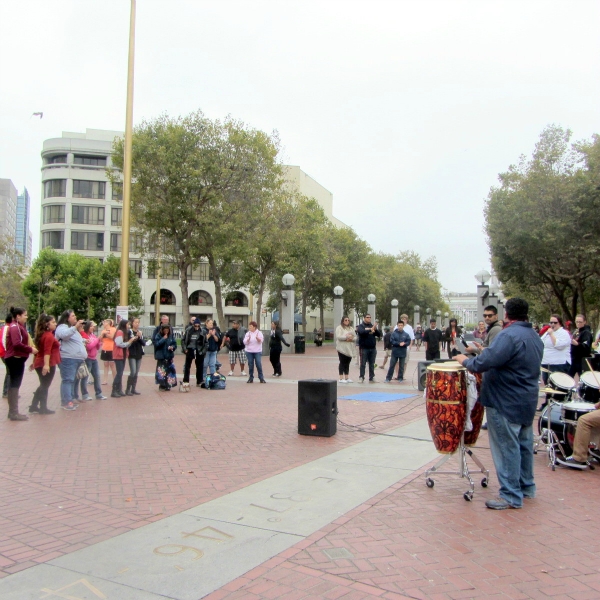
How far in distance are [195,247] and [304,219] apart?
13333 mm

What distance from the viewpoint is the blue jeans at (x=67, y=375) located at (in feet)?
35.0

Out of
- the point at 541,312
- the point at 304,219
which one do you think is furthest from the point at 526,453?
the point at 541,312

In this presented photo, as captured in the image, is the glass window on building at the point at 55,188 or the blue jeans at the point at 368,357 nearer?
the blue jeans at the point at 368,357

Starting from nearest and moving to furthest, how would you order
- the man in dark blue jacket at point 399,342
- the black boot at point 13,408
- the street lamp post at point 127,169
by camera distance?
1. the black boot at point 13,408
2. the man in dark blue jacket at point 399,342
3. the street lamp post at point 127,169

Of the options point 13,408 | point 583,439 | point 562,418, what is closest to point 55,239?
point 13,408

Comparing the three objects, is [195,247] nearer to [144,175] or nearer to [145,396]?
[144,175]

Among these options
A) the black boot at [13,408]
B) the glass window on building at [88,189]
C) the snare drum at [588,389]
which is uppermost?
the glass window on building at [88,189]

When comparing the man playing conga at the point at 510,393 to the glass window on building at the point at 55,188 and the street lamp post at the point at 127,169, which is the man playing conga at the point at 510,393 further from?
the glass window on building at the point at 55,188

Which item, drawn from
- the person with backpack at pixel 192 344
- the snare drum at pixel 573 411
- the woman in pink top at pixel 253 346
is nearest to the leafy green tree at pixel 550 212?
the woman in pink top at pixel 253 346

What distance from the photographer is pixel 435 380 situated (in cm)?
558

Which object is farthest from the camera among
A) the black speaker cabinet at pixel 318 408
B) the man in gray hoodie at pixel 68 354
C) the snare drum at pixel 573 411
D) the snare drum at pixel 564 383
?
the man in gray hoodie at pixel 68 354

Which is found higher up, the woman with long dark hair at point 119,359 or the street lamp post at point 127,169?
the street lamp post at point 127,169

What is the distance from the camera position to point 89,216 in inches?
2522

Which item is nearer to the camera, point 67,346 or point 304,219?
point 67,346
